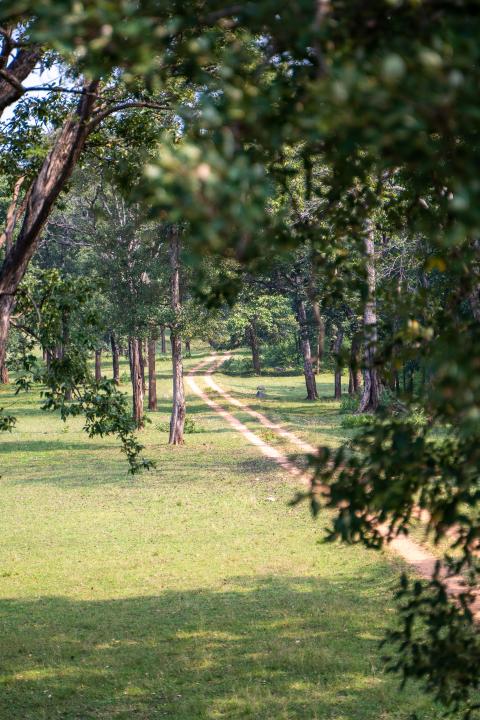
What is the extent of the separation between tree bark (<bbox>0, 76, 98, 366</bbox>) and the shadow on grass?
174 inches

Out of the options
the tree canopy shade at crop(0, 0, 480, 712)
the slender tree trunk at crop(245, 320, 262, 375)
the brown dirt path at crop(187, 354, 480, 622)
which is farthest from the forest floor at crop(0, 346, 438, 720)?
the slender tree trunk at crop(245, 320, 262, 375)

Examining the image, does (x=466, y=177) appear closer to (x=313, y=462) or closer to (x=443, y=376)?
(x=443, y=376)

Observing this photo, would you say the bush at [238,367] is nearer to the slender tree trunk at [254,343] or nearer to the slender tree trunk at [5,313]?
the slender tree trunk at [254,343]

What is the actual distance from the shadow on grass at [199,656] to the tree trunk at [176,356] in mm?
20060

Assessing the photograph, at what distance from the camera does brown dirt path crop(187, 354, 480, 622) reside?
42.8ft

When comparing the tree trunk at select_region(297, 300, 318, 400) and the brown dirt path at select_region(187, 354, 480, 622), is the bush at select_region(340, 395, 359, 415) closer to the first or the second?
the brown dirt path at select_region(187, 354, 480, 622)

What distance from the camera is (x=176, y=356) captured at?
3491 cm

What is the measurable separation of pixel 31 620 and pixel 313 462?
1132 cm

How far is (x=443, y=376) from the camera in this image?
2.57 m

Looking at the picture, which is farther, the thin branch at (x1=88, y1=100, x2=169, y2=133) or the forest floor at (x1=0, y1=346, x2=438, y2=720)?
the forest floor at (x1=0, y1=346, x2=438, y2=720)

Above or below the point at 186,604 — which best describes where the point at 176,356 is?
above

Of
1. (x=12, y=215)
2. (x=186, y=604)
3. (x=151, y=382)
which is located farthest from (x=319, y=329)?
(x=12, y=215)

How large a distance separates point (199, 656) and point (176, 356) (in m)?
24.0

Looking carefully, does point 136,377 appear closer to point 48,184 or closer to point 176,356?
point 176,356
